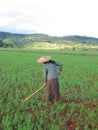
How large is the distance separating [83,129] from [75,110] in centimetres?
159

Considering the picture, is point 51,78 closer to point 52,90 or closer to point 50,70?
point 50,70

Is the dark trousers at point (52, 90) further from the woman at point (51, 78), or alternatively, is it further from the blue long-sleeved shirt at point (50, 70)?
the blue long-sleeved shirt at point (50, 70)

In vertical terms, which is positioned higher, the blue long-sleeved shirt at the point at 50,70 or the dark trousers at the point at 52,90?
the blue long-sleeved shirt at the point at 50,70

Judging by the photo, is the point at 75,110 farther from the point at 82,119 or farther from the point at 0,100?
the point at 0,100

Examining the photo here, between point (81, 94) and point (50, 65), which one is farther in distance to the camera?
point (81, 94)

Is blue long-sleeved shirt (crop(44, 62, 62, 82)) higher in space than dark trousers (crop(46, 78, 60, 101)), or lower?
higher

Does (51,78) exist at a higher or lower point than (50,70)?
lower

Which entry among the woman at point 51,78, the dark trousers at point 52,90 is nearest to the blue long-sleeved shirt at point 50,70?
the woman at point 51,78

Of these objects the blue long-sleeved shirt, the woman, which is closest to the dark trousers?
the woman

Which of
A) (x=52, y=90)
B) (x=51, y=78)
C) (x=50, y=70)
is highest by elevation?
(x=50, y=70)

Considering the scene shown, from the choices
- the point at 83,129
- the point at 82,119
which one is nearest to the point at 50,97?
the point at 82,119

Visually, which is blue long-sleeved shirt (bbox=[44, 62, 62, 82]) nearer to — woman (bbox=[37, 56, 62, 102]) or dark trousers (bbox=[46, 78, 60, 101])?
woman (bbox=[37, 56, 62, 102])

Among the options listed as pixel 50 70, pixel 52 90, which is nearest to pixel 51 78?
pixel 50 70

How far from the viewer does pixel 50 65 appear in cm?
870
